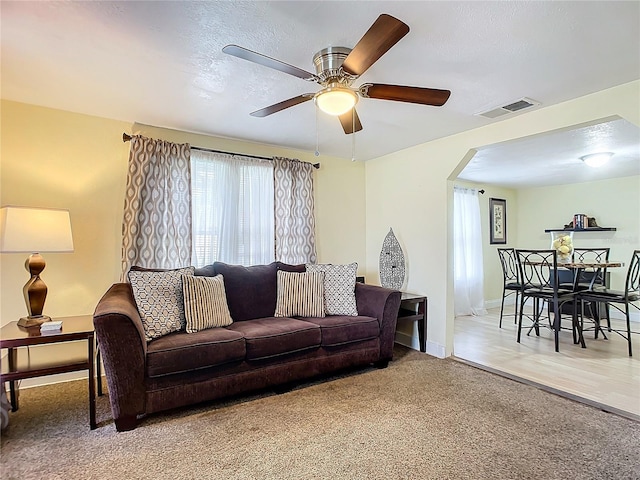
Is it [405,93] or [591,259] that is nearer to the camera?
[405,93]

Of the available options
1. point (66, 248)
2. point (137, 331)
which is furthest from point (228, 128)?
point (137, 331)

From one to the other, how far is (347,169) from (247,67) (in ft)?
8.43

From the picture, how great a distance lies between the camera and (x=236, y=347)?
259cm

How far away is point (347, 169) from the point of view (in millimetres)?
Result: 4668

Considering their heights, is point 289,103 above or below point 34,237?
above

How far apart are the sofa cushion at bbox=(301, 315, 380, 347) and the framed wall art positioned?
4331mm

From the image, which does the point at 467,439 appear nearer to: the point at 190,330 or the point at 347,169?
the point at 190,330

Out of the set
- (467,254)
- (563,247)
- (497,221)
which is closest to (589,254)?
(497,221)

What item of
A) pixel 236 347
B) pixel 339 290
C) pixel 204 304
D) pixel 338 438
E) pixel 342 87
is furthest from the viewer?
pixel 339 290

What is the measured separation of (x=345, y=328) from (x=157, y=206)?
2026 mm

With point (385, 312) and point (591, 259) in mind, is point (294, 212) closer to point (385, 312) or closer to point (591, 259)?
point (385, 312)

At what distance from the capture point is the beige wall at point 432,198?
3.11m

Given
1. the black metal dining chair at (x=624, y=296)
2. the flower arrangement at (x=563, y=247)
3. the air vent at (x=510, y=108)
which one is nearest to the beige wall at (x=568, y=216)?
the flower arrangement at (x=563, y=247)

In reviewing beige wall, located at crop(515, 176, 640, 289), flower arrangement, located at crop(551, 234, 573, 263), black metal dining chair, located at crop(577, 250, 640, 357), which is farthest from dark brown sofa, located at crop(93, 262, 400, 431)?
beige wall, located at crop(515, 176, 640, 289)
